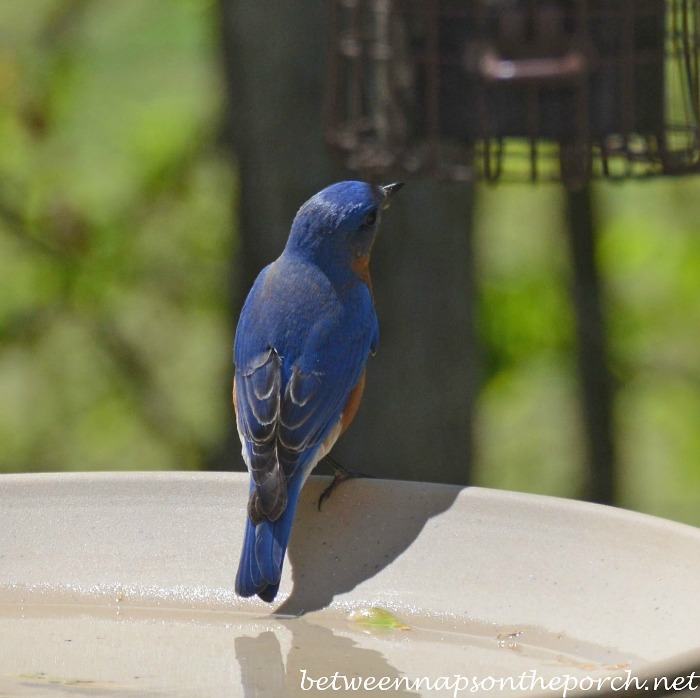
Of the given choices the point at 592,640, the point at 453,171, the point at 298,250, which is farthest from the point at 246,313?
the point at 592,640

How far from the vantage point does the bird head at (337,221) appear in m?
4.04

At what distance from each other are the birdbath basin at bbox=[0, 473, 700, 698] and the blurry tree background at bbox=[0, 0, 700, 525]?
12.9ft

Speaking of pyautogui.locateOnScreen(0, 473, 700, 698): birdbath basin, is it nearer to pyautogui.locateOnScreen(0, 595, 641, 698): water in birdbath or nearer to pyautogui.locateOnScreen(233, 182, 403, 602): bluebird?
pyautogui.locateOnScreen(0, 595, 641, 698): water in birdbath

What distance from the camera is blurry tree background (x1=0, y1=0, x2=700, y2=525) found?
741cm

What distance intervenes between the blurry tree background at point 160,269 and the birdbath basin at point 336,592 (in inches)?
155

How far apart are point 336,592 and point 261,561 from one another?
0.66 feet

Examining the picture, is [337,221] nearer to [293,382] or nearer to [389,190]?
[389,190]

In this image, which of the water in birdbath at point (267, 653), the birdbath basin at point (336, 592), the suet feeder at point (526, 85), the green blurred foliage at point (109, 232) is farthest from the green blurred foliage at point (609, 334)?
the water in birdbath at point (267, 653)

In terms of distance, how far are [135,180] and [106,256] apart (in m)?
0.55

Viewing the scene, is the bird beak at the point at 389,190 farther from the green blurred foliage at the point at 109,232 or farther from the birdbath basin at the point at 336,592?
the green blurred foliage at the point at 109,232

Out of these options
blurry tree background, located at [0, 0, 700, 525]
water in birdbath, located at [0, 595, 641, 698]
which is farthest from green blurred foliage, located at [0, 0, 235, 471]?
water in birdbath, located at [0, 595, 641, 698]

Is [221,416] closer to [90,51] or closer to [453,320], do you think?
[453,320]

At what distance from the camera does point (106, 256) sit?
7.44 meters

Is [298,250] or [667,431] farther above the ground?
[298,250]
